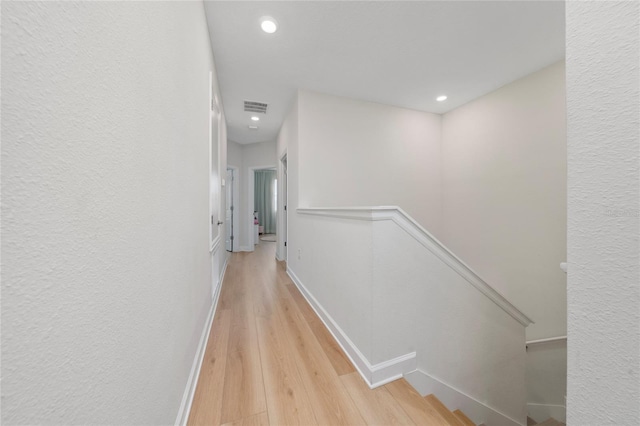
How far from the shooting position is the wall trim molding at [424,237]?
1378 millimetres

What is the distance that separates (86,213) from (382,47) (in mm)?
2629

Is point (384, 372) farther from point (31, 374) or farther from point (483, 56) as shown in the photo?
point (483, 56)

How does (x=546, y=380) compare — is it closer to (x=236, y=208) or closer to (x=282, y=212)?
(x=282, y=212)

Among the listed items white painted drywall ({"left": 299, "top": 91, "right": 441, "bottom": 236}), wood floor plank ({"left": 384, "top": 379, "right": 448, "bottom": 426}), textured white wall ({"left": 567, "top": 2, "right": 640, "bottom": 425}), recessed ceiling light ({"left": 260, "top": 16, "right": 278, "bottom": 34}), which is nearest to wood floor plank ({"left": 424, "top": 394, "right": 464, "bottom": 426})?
wood floor plank ({"left": 384, "top": 379, "right": 448, "bottom": 426})

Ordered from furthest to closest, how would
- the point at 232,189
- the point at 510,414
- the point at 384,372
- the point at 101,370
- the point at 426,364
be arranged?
the point at 232,189
the point at 510,414
the point at 426,364
the point at 384,372
the point at 101,370

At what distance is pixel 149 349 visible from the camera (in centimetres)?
70

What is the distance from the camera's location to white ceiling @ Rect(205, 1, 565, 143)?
1.78 m

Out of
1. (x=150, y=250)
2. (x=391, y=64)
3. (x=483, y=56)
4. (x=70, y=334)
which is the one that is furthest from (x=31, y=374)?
(x=483, y=56)

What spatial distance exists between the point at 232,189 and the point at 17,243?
5189 millimetres

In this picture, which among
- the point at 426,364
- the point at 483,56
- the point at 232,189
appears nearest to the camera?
the point at 426,364

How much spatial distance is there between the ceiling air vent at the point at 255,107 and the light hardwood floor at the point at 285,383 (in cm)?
289

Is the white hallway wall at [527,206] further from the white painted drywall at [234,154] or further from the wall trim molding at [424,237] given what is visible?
the white painted drywall at [234,154]

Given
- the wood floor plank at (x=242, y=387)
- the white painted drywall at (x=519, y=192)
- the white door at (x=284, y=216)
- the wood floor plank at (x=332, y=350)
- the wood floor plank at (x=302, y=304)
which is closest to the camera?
the wood floor plank at (x=242, y=387)

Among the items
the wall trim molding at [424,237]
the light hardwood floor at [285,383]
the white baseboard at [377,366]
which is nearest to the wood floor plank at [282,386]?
the light hardwood floor at [285,383]
